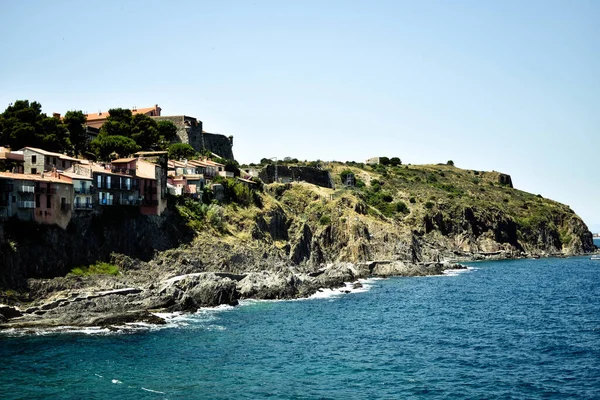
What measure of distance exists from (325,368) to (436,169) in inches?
6262

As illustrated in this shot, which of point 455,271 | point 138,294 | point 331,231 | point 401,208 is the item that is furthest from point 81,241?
point 401,208

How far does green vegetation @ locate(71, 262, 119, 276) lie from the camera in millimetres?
60062

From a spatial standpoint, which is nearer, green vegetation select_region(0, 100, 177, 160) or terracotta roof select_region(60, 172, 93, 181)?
terracotta roof select_region(60, 172, 93, 181)

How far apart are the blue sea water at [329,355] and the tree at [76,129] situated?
36427mm

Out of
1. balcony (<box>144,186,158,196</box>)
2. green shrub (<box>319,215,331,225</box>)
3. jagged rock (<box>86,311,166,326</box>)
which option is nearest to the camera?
jagged rock (<box>86,311,166,326</box>)

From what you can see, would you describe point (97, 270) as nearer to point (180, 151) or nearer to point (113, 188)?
point (113, 188)

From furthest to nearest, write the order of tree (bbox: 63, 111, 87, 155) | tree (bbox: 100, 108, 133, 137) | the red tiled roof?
tree (bbox: 100, 108, 133, 137) < tree (bbox: 63, 111, 87, 155) < the red tiled roof

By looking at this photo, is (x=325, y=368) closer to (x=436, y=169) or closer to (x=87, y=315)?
(x=87, y=315)

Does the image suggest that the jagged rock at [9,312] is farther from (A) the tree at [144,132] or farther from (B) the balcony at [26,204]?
(A) the tree at [144,132]

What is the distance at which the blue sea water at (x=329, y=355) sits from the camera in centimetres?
3512

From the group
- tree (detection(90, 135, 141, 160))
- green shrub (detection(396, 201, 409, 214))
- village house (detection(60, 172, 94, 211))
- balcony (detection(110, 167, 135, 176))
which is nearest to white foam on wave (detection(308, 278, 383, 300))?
balcony (detection(110, 167, 135, 176))

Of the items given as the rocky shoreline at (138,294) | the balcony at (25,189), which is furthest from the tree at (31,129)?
the rocky shoreline at (138,294)

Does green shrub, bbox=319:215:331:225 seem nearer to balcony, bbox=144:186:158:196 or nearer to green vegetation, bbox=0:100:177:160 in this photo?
green vegetation, bbox=0:100:177:160

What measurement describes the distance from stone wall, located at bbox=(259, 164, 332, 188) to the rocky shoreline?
3946 centimetres
